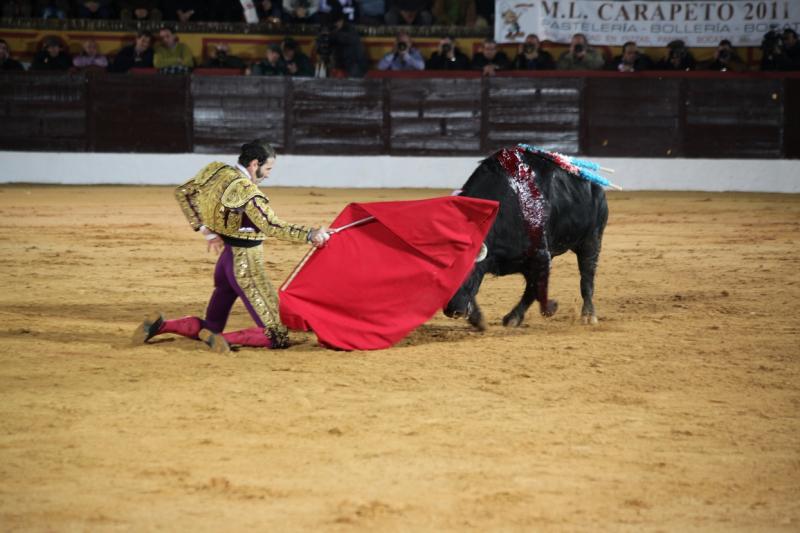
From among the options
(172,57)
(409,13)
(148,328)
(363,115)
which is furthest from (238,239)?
(409,13)

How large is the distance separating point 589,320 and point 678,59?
9.37m

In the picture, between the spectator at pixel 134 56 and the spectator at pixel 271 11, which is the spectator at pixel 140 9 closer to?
the spectator at pixel 134 56

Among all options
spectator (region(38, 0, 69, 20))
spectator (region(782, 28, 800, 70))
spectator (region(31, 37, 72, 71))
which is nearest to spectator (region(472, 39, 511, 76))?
spectator (region(782, 28, 800, 70))

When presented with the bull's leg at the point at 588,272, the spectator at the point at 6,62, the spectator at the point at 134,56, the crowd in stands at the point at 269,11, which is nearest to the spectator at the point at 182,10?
the crowd in stands at the point at 269,11

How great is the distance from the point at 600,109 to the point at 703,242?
5.44 m

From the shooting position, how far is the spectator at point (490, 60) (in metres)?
15.1

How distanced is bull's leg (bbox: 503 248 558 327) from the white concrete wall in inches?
352

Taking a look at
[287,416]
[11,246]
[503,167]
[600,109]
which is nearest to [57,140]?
[11,246]

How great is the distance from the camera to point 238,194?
17.7 feet

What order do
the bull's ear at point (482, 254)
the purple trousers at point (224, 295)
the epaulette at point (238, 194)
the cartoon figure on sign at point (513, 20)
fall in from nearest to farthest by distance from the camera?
the epaulette at point (238, 194) < the purple trousers at point (224, 295) < the bull's ear at point (482, 254) < the cartoon figure on sign at point (513, 20)

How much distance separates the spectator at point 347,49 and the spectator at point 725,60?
4.70 meters

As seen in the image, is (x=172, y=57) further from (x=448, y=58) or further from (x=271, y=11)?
(x=448, y=58)

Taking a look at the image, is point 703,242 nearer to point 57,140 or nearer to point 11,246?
point 11,246

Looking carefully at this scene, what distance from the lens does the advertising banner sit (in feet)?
48.1
